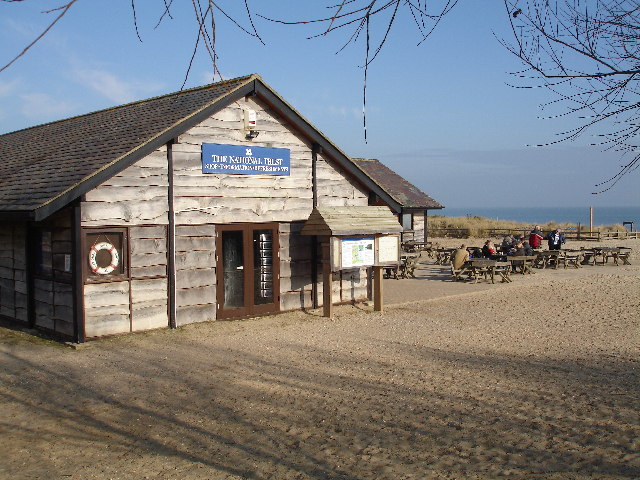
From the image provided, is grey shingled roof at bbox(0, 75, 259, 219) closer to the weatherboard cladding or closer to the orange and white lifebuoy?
the weatherboard cladding

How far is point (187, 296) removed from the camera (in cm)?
1207

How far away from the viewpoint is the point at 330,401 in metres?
7.42

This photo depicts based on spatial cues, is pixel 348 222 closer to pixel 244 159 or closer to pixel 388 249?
pixel 388 249

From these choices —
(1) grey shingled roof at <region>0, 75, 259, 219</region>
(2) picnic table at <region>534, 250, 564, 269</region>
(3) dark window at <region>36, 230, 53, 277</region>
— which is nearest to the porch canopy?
(1) grey shingled roof at <region>0, 75, 259, 219</region>

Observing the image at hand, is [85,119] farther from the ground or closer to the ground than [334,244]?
farther from the ground

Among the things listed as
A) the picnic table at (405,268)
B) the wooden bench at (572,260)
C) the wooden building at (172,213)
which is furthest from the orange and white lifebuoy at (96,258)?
the wooden bench at (572,260)

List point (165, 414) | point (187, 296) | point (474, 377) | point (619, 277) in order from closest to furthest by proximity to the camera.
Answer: point (165, 414), point (474, 377), point (187, 296), point (619, 277)

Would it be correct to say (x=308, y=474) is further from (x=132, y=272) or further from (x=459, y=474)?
(x=132, y=272)

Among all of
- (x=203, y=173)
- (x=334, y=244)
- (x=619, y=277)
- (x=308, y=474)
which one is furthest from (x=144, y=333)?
(x=619, y=277)

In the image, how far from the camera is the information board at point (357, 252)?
13.2 m

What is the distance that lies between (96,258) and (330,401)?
5.52m

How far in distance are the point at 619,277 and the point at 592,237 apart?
71.1 feet

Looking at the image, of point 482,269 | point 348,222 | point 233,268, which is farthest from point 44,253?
point 482,269

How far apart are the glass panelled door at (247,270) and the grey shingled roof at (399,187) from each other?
16559mm
